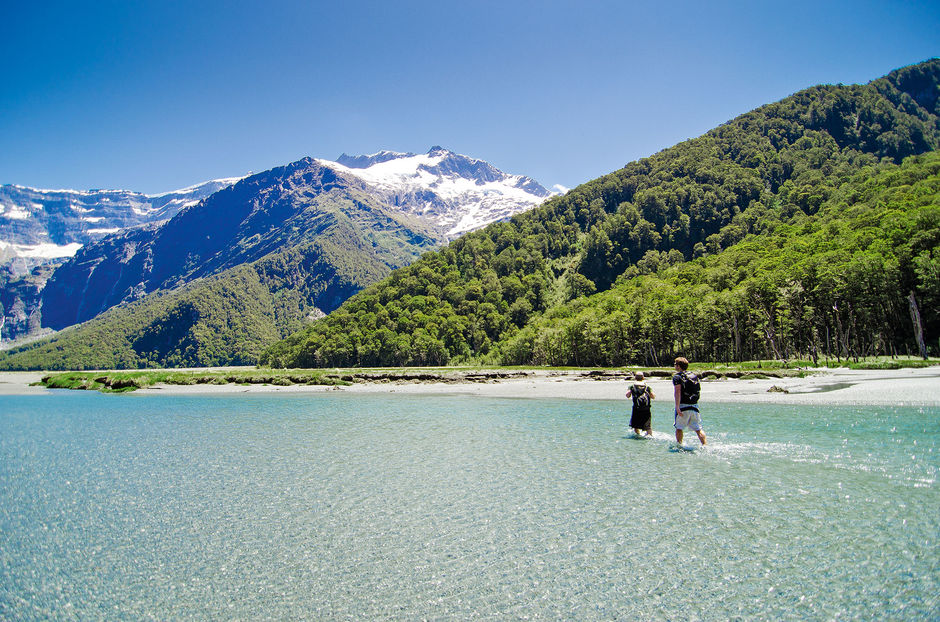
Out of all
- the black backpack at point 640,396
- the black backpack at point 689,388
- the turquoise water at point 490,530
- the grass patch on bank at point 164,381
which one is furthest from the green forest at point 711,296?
the turquoise water at point 490,530

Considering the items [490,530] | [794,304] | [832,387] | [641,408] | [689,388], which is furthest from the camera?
[794,304]

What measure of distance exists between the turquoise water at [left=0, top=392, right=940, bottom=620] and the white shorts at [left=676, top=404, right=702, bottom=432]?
1.00 metres

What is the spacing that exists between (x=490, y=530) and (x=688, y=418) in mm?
10993

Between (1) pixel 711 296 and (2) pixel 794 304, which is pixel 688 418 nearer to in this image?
(2) pixel 794 304

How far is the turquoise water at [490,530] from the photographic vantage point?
729 centimetres

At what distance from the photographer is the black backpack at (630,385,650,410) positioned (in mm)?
20031

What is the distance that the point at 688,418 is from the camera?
17.8 meters

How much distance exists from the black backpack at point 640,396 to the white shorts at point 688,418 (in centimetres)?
214

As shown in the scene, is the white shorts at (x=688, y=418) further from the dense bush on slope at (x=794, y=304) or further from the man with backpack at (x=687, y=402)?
the dense bush on slope at (x=794, y=304)

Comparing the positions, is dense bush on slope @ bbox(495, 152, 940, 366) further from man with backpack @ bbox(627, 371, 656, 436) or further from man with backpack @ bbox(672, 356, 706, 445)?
man with backpack @ bbox(672, 356, 706, 445)

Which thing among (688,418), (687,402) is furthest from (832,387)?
(687,402)

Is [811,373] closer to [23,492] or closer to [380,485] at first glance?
[380,485]

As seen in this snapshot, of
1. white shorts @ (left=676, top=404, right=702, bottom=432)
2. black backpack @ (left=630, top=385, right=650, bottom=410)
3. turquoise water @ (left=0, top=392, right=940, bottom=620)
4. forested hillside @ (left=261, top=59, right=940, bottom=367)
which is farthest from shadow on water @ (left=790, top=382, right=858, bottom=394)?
forested hillside @ (left=261, top=59, right=940, bottom=367)

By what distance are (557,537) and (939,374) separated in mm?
48075
